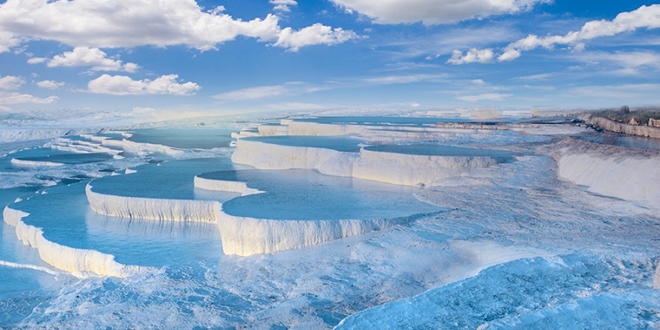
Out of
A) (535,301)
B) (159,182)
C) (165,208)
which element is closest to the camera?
(535,301)

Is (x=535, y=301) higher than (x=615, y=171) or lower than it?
lower

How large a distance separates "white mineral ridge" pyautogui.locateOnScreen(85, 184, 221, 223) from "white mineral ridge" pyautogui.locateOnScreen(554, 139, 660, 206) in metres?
8.60

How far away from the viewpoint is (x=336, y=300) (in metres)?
5.26

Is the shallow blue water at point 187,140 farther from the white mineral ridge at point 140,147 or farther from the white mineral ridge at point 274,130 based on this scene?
the white mineral ridge at point 274,130

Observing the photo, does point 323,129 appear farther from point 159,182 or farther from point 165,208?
point 165,208

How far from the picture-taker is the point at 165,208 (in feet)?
33.0

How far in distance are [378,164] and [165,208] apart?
5692 mm

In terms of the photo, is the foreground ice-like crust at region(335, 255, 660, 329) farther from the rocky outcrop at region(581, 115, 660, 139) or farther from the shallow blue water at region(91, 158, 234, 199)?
the rocky outcrop at region(581, 115, 660, 139)

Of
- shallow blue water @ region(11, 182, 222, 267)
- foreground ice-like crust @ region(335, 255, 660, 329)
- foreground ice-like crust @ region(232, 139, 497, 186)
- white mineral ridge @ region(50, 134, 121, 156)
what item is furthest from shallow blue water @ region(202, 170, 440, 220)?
white mineral ridge @ region(50, 134, 121, 156)

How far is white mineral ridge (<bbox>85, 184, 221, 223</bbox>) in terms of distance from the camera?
9.99 meters

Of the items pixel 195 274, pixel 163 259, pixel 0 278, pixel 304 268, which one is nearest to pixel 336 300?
pixel 304 268

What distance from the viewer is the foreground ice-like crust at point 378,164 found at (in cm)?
1212

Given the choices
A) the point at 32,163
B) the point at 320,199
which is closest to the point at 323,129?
the point at 32,163

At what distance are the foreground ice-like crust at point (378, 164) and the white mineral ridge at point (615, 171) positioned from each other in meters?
2.21
